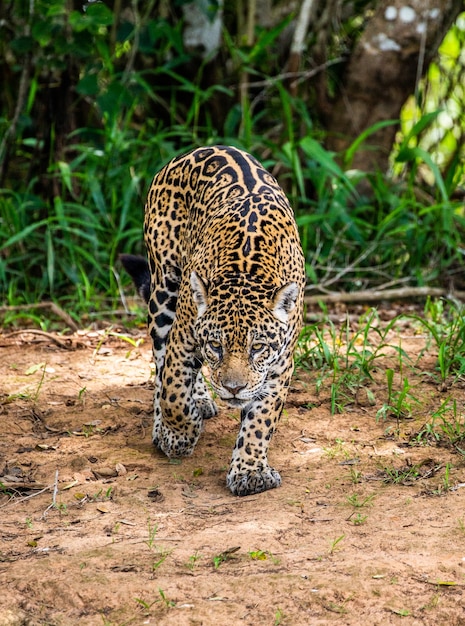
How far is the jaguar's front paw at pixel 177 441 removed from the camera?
5863 mm

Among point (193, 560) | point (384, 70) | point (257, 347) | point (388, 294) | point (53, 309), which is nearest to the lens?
point (193, 560)

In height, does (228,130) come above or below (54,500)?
above

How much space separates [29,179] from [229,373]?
4985 millimetres

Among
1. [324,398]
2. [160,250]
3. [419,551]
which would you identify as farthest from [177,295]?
[419,551]

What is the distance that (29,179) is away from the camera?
Answer: 9.34 meters

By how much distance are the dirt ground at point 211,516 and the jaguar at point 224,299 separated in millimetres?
267

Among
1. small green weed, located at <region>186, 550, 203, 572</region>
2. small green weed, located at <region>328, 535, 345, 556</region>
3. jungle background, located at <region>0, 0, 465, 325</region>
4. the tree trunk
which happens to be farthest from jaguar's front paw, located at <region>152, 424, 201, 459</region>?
the tree trunk

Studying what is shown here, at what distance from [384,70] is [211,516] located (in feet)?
20.1

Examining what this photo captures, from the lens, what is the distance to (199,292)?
5.31m

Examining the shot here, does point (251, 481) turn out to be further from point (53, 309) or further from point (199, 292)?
point (53, 309)

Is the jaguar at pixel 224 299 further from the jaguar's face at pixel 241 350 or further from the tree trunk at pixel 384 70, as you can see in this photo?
the tree trunk at pixel 384 70

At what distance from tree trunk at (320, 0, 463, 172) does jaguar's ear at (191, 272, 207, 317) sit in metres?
4.62

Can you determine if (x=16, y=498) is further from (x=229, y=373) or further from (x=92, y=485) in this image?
(x=229, y=373)

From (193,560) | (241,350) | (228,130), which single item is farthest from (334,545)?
(228,130)
